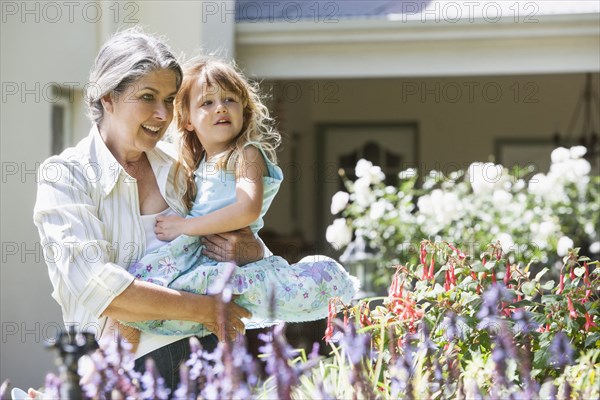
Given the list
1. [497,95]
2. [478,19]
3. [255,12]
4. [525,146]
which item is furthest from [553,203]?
[525,146]

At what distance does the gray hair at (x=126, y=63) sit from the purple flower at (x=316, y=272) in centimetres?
75

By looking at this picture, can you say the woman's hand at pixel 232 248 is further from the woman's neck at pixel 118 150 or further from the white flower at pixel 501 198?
the white flower at pixel 501 198

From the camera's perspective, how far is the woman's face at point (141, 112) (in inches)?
116

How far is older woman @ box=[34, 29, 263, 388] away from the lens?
2805 mm

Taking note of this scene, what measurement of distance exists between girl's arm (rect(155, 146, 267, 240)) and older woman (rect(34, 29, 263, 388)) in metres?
0.06

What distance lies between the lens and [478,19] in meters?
6.25

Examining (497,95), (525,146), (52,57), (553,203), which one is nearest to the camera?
(52,57)

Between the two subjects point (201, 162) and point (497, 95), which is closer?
point (201, 162)

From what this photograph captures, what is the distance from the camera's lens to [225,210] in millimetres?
3232

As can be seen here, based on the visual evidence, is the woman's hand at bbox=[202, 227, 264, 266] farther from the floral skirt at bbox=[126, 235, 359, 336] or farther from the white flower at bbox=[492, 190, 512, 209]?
the white flower at bbox=[492, 190, 512, 209]

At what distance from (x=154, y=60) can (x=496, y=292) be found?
1253 mm

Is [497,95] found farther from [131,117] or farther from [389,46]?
[131,117]

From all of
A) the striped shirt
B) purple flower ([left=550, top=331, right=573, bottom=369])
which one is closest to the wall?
the striped shirt

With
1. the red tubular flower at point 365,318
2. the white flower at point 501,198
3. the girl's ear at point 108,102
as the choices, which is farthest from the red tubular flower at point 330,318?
the white flower at point 501,198
